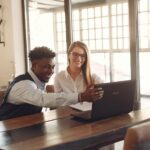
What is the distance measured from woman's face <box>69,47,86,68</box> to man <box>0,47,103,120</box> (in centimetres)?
70

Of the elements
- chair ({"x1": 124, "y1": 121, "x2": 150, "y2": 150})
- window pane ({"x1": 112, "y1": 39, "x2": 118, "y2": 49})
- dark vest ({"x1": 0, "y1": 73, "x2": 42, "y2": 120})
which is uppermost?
window pane ({"x1": 112, "y1": 39, "x2": 118, "y2": 49})

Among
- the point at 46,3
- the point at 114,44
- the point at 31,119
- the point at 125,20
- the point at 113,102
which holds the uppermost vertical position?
the point at 46,3

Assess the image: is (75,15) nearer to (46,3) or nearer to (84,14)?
(84,14)

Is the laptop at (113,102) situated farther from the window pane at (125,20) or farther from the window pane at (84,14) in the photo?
the window pane at (84,14)

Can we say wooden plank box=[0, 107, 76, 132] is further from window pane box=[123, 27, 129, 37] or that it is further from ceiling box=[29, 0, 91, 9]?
ceiling box=[29, 0, 91, 9]

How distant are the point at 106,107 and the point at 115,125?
0.14 metres

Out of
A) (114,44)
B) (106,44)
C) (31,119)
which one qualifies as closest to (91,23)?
(106,44)

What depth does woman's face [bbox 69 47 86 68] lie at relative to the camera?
9.78ft

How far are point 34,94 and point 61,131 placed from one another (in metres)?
0.47

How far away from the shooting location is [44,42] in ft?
15.7

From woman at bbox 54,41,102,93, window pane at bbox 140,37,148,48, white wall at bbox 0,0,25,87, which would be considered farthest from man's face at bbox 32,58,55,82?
white wall at bbox 0,0,25,87

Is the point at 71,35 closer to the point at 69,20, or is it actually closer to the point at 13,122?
the point at 69,20

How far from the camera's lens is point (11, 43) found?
185 inches

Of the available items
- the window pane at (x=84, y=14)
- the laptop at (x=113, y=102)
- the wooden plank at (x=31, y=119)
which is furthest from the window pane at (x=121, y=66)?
the laptop at (x=113, y=102)
